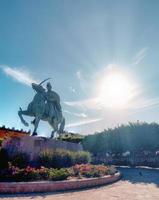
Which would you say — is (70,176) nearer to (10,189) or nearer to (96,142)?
(10,189)

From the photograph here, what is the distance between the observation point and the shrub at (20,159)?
12.7 m

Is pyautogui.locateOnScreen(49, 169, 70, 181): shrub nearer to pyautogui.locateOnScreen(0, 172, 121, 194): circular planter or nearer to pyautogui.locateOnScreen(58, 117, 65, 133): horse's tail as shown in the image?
pyautogui.locateOnScreen(0, 172, 121, 194): circular planter

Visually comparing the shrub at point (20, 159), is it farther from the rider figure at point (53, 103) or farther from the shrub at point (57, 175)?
the rider figure at point (53, 103)

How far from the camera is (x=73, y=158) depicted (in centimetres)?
1633

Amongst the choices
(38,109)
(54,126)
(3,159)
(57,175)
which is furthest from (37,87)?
(57,175)

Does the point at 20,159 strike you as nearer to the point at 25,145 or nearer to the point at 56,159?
the point at 25,145

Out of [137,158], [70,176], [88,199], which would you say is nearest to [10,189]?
[88,199]

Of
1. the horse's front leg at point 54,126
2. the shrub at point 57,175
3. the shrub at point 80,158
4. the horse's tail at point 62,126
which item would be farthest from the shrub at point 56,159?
the horse's tail at point 62,126

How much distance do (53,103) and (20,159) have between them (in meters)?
5.97

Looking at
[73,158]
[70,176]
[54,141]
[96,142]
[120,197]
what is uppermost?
[96,142]

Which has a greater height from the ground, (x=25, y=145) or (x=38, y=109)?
(x=38, y=109)

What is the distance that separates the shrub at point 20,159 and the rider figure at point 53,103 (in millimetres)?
4518

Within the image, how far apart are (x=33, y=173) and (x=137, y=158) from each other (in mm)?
19767

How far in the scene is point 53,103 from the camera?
18.3 meters
